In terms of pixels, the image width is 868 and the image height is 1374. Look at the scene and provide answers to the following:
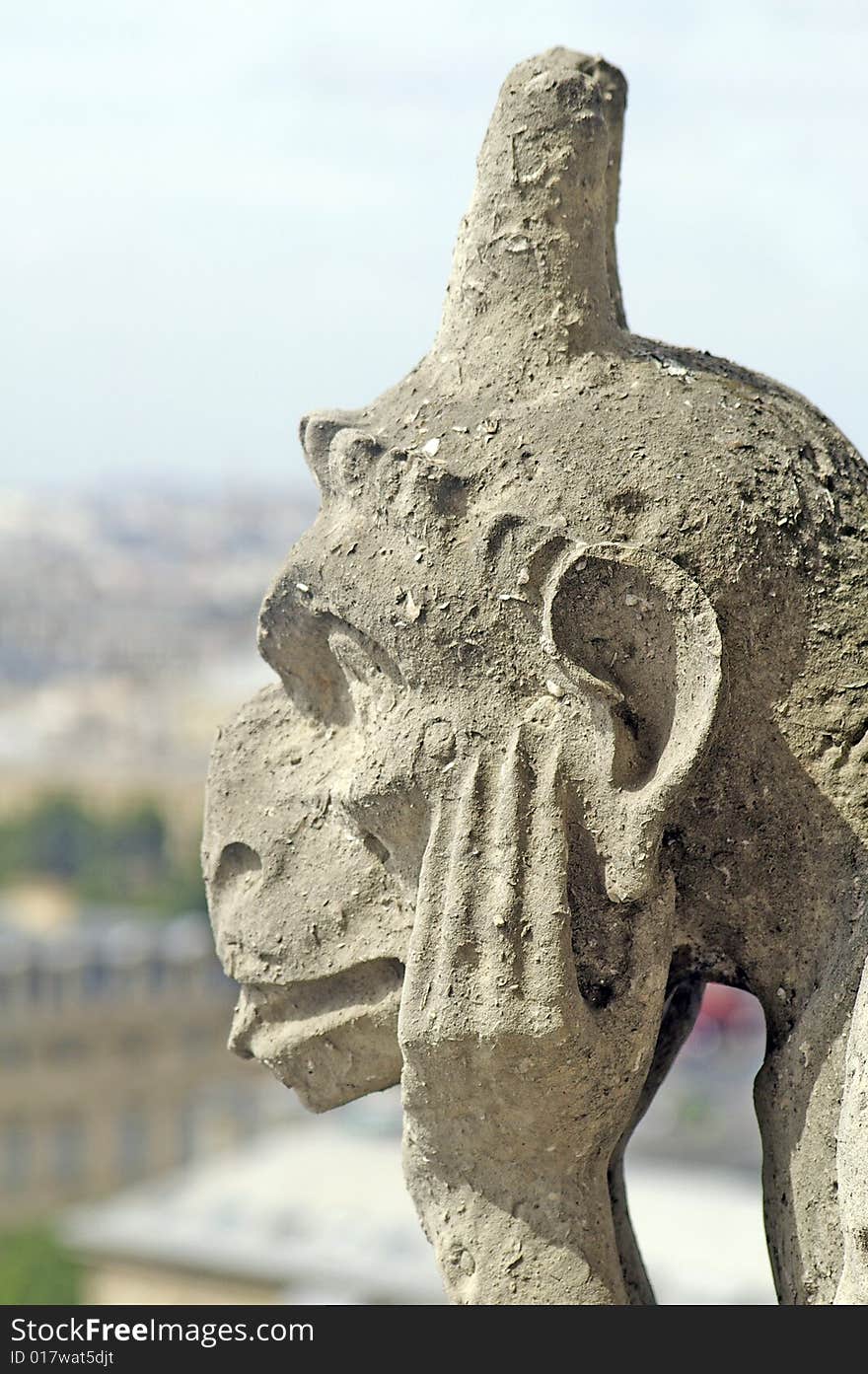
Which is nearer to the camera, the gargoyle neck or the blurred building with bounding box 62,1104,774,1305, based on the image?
the gargoyle neck

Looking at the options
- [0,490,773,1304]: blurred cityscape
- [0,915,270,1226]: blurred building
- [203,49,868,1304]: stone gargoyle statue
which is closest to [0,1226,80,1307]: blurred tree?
[0,490,773,1304]: blurred cityscape

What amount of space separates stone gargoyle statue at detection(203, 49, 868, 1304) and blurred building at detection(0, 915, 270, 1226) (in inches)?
1289

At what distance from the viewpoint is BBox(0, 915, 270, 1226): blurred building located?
34.3 m

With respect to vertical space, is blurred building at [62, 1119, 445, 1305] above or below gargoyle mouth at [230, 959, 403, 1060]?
above

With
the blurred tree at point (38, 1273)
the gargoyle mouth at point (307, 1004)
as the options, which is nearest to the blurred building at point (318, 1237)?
the blurred tree at point (38, 1273)

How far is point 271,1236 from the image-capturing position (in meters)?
21.2

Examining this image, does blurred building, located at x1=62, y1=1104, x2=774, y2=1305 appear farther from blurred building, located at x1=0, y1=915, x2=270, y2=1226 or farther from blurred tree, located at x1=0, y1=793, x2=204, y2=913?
blurred tree, located at x1=0, y1=793, x2=204, y2=913

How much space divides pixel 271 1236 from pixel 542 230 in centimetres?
1978

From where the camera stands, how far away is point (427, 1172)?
272cm

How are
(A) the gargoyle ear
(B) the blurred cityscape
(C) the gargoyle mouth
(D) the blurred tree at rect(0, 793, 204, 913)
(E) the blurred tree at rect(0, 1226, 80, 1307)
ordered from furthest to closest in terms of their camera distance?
(D) the blurred tree at rect(0, 793, 204, 913)
(E) the blurred tree at rect(0, 1226, 80, 1307)
(B) the blurred cityscape
(C) the gargoyle mouth
(A) the gargoyle ear

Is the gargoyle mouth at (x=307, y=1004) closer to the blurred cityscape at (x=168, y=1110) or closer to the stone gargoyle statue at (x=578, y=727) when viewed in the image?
the stone gargoyle statue at (x=578, y=727)

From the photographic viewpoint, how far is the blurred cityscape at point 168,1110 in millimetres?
20094

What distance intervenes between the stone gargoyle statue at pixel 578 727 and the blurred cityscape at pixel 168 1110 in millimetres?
397
